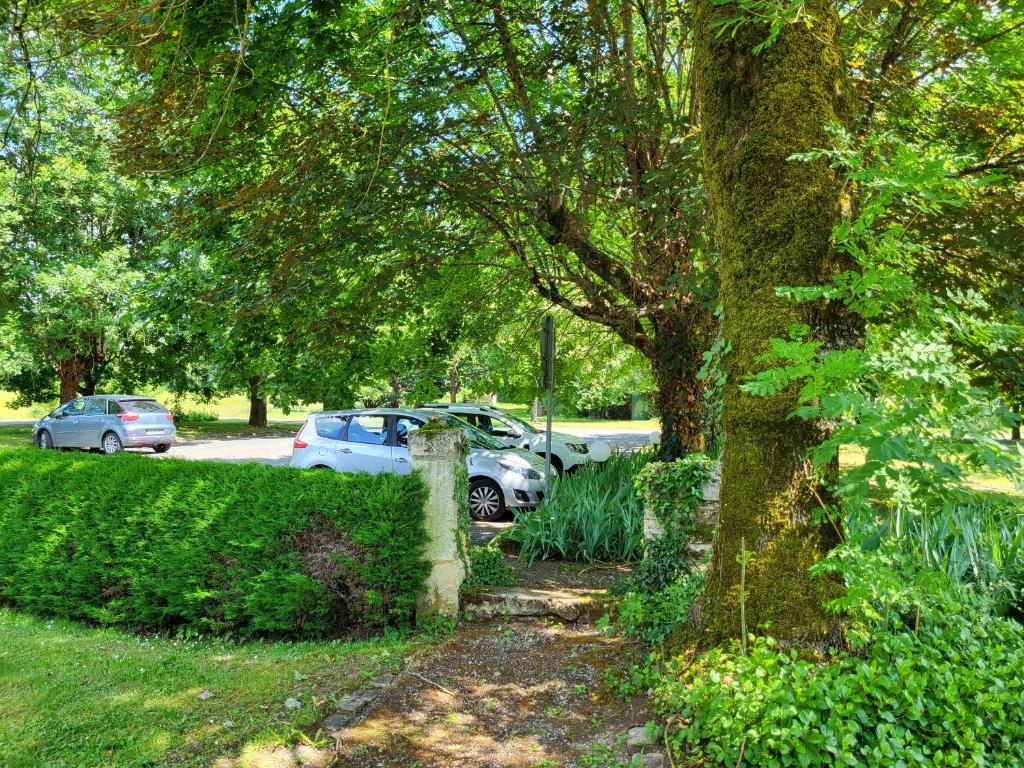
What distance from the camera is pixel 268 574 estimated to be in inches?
215

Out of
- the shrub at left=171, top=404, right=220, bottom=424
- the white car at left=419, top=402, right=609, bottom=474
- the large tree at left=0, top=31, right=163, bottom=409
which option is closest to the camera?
the white car at left=419, top=402, right=609, bottom=474

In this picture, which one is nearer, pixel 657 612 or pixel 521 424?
pixel 657 612

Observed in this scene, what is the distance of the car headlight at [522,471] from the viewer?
10414mm

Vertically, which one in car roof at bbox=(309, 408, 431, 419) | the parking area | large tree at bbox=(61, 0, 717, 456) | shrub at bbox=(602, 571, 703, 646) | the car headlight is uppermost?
large tree at bbox=(61, 0, 717, 456)

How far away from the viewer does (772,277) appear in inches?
146

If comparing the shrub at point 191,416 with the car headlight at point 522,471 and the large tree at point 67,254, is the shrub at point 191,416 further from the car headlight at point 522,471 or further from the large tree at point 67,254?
the car headlight at point 522,471

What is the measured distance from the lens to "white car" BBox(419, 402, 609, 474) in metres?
13.3

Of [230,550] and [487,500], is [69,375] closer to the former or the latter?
[487,500]

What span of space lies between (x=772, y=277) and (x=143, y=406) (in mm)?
19832

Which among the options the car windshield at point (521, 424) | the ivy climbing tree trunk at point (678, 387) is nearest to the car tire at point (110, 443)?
the car windshield at point (521, 424)

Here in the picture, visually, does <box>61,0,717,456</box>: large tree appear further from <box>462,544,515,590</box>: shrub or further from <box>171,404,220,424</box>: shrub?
<box>171,404,220,424</box>: shrub

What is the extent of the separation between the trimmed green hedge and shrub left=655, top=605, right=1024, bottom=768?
276 cm

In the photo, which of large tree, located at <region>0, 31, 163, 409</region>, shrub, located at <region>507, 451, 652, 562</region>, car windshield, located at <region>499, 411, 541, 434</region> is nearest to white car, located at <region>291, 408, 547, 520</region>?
shrub, located at <region>507, 451, 652, 562</region>

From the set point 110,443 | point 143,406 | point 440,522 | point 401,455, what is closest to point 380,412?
point 401,455
